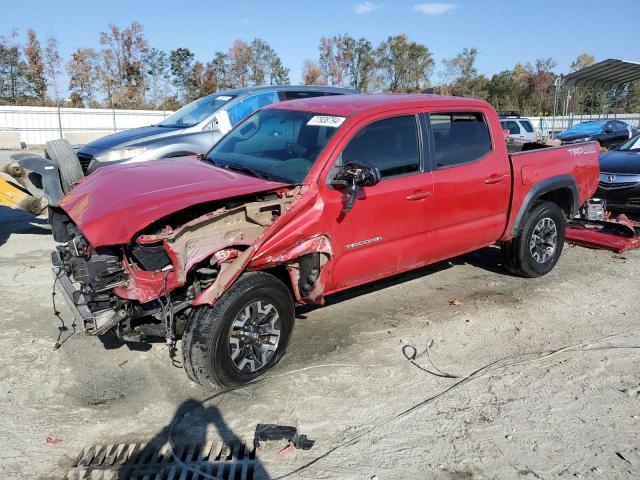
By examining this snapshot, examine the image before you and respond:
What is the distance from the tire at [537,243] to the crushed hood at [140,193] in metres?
3.21

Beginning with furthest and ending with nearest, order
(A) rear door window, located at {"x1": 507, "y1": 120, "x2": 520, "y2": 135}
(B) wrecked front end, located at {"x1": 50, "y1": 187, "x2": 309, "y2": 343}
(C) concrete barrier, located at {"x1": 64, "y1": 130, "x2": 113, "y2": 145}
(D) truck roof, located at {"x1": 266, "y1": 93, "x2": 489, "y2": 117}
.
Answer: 1. (C) concrete barrier, located at {"x1": 64, "y1": 130, "x2": 113, "y2": 145}
2. (A) rear door window, located at {"x1": 507, "y1": 120, "x2": 520, "y2": 135}
3. (D) truck roof, located at {"x1": 266, "y1": 93, "x2": 489, "y2": 117}
4. (B) wrecked front end, located at {"x1": 50, "y1": 187, "x2": 309, "y2": 343}

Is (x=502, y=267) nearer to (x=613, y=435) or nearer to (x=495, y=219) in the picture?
(x=495, y=219)

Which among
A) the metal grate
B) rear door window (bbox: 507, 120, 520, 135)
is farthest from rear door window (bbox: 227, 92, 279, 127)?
rear door window (bbox: 507, 120, 520, 135)

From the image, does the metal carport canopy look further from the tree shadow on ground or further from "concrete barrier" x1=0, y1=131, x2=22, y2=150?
"concrete barrier" x1=0, y1=131, x2=22, y2=150

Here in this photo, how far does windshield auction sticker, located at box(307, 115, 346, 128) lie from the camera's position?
4.38 meters

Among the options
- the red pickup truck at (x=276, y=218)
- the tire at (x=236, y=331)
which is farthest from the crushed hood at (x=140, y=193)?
the tire at (x=236, y=331)

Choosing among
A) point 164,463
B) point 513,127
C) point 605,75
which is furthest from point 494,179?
point 605,75

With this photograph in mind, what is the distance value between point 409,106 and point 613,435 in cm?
298

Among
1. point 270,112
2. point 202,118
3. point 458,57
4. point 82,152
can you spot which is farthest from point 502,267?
point 458,57

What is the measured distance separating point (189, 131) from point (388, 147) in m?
3.98

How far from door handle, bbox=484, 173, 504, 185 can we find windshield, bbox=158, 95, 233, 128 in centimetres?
444

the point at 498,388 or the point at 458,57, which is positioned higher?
the point at 458,57

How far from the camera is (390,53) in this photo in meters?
41.4

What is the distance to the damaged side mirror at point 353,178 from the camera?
13.0ft
